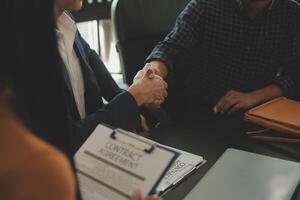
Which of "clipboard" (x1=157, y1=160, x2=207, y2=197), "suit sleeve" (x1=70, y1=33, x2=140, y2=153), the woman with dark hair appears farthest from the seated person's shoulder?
"suit sleeve" (x1=70, y1=33, x2=140, y2=153)

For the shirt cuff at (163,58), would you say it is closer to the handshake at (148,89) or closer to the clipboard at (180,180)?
the handshake at (148,89)

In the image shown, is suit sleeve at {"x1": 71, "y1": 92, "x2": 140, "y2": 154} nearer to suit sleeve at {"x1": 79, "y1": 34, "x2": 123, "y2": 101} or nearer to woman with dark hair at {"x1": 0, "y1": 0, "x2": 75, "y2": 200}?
suit sleeve at {"x1": 79, "y1": 34, "x2": 123, "y2": 101}

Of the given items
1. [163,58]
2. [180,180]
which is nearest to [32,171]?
[180,180]

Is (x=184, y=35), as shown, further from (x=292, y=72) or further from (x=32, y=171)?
(x=32, y=171)

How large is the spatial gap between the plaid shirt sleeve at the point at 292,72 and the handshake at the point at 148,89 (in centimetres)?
48

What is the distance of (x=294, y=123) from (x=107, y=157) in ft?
2.21

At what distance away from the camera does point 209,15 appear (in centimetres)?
168

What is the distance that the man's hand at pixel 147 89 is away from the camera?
4.22ft

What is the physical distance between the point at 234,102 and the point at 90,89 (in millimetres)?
507

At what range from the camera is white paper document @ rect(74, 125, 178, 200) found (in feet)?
2.18

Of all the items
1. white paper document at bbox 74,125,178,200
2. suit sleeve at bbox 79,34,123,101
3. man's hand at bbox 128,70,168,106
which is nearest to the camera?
white paper document at bbox 74,125,178,200

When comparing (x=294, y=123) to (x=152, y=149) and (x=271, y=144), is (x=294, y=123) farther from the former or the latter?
(x=152, y=149)

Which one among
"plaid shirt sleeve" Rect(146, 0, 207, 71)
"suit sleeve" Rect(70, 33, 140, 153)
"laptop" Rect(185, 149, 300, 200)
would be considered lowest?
"laptop" Rect(185, 149, 300, 200)

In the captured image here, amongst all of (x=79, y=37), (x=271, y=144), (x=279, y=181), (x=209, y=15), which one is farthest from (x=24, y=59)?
(x=209, y=15)
